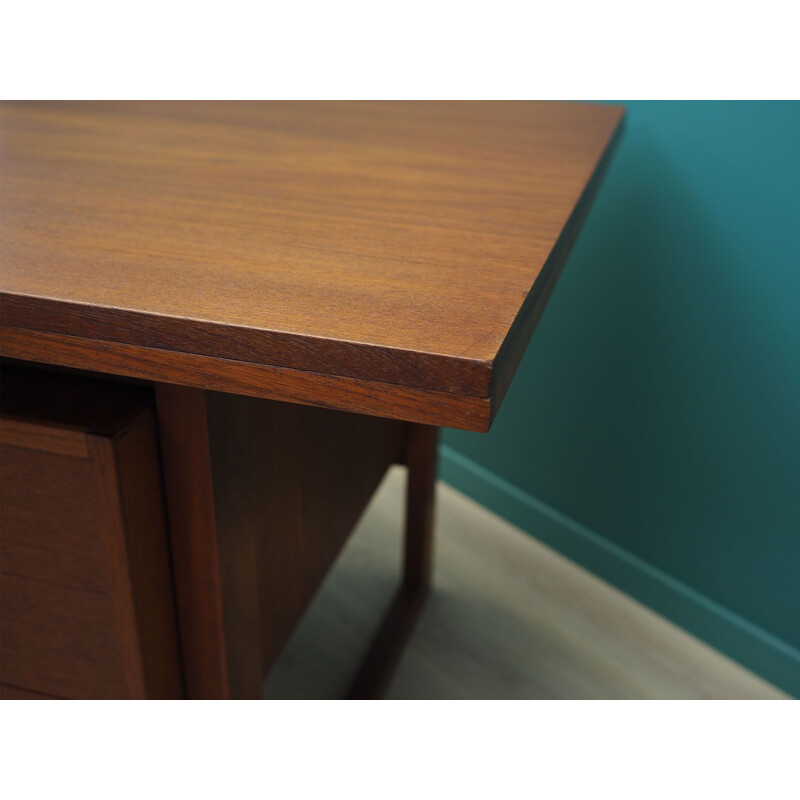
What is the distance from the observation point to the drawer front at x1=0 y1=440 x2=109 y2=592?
664 mm

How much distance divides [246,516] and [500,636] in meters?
0.73

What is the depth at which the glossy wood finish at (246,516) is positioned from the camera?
684 millimetres

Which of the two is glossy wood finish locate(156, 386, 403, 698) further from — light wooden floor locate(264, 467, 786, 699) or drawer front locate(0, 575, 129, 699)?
light wooden floor locate(264, 467, 786, 699)

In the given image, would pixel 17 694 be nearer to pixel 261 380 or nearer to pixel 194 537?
pixel 194 537

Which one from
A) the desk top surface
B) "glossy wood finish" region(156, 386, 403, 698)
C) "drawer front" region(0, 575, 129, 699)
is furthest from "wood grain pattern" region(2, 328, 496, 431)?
"drawer front" region(0, 575, 129, 699)

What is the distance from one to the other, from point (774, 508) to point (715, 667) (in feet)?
0.92

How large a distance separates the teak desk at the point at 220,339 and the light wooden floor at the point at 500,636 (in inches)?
13.7

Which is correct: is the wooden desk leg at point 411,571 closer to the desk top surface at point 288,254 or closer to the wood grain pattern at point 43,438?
the desk top surface at point 288,254

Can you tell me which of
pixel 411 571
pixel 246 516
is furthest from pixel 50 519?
pixel 411 571

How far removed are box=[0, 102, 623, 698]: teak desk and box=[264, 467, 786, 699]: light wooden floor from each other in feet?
1.14

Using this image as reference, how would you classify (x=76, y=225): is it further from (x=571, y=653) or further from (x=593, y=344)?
(x=571, y=653)

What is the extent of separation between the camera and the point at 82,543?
69 cm

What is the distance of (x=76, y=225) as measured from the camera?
651 millimetres

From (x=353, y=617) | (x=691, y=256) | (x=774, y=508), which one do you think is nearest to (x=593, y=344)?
(x=691, y=256)
